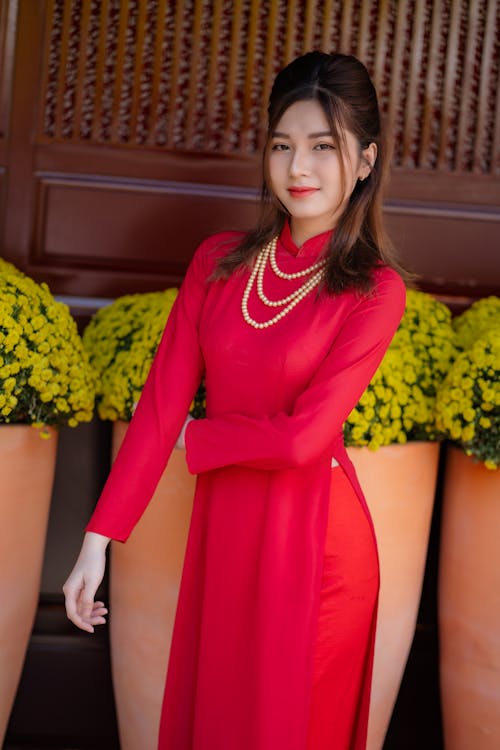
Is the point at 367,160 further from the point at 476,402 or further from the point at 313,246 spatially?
the point at 476,402

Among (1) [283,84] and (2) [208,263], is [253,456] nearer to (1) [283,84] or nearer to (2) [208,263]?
(2) [208,263]

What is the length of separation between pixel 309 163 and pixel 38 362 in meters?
0.74

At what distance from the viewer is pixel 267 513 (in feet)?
4.97

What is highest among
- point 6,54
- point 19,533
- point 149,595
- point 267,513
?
point 6,54

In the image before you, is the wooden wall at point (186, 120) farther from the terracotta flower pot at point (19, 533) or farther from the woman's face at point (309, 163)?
the woman's face at point (309, 163)

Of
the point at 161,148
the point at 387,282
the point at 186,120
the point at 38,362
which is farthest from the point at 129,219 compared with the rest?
the point at 387,282

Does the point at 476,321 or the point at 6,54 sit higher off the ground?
the point at 6,54

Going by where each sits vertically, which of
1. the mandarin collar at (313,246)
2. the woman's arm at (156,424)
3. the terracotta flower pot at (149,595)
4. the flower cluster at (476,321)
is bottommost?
the terracotta flower pot at (149,595)

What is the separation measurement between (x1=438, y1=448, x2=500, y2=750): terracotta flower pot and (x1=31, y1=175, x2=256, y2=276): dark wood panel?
2.97 feet

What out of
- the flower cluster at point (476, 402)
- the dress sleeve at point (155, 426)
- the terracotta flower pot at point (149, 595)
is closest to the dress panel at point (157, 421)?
the dress sleeve at point (155, 426)

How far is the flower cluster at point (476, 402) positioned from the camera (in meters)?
1.92

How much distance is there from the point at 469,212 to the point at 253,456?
131 cm

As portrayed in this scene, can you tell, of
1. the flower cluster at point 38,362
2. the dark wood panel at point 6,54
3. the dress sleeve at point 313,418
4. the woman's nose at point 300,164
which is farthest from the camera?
the dark wood panel at point 6,54

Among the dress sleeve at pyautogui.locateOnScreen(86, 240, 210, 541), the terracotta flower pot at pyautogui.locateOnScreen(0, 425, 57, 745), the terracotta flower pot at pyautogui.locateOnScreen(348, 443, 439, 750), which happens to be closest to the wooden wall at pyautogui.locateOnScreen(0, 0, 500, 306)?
the terracotta flower pot at pyautogui.locateOnScreen(0, 425, 57, 745)
